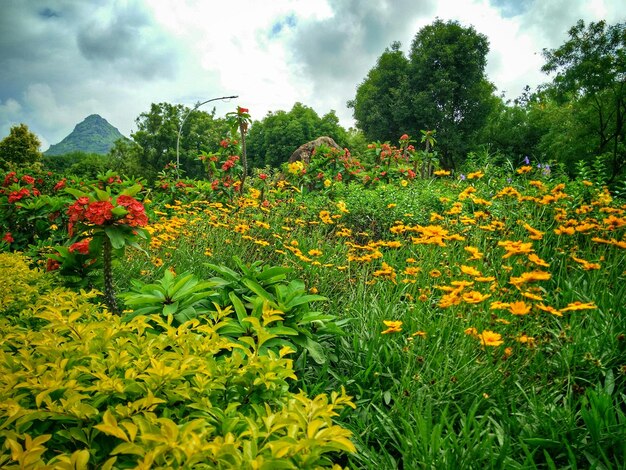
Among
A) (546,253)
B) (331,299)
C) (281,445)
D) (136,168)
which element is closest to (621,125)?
(546,253)

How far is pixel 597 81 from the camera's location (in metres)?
15.5

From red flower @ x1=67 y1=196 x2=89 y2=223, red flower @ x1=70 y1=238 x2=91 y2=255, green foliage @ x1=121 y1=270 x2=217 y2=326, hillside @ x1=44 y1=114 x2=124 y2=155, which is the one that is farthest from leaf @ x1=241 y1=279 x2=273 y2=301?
hillside @ x1=44 y1=114 x2=124 y2=155

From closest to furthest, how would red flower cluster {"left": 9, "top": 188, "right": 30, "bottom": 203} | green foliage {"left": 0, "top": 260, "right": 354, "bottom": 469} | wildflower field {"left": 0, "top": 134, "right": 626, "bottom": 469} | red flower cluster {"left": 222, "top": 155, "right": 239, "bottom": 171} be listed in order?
green foliage {"left": 0, "top": 260, "right": 354, "bottom": 469} < wildflower field {"left": 0, "top": 134, "right": 626, "bottom": 469} < red flower cluster {"left": 9, "top": 188, "right": 30, "bottom": 203} < red flower cluster {"left": 222, "top": 155, "right": 239, "bottom": 171}

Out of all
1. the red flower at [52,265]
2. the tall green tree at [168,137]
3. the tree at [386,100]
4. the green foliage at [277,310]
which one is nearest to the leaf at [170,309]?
the green foliage at [277,310]

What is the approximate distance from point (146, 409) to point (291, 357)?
123cm

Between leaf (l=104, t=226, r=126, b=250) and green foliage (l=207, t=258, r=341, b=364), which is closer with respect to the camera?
green foliage (l=207, t=258, r=341, b=364)

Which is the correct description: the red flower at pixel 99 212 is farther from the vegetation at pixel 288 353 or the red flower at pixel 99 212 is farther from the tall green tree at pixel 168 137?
the tall green tree at pixel 168 137

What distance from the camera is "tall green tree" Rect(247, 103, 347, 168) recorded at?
33.5 metres

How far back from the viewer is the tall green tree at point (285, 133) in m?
33.5

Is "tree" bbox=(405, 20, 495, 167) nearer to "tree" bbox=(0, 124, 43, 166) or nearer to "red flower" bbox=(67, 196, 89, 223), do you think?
"red flower" bbox=(67, 196, 89, 223)

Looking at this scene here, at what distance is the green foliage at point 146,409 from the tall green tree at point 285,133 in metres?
32.2

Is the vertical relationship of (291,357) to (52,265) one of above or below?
below

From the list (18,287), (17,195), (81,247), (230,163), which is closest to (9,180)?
(17,195)

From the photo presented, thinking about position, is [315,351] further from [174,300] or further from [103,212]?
[103,212]
